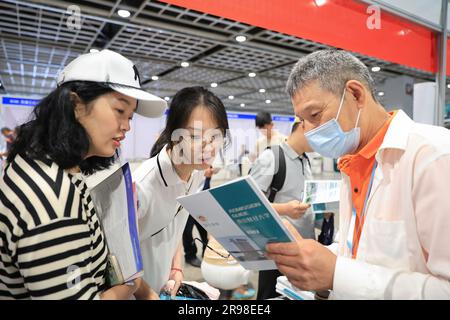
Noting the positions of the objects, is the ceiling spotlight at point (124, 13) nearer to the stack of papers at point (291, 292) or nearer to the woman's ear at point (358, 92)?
the woman's ear at point (358, 92)

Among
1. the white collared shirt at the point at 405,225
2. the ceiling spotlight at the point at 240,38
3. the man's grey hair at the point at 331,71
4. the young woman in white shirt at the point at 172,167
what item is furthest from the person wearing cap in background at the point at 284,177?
the ceiling spotlight at the point at 240,38

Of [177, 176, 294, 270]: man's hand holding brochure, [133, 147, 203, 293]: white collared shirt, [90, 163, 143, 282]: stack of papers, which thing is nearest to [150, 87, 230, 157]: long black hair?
[133, 147, 203, 293]: white collared shirt

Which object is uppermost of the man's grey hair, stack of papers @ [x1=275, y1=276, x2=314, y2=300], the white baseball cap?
the man's grey hair

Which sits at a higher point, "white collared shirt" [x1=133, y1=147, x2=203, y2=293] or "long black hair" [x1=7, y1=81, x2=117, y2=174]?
"long black hair" [x1=7, y1=81, x2=117, y2=174]

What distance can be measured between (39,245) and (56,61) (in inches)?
237

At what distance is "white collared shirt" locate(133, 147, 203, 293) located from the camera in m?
1.40

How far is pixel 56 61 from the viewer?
18.3 feet

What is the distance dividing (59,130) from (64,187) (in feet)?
0.71

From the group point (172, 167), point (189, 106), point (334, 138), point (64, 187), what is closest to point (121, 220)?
point (64, 187)

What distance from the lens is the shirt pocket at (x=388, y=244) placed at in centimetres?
90

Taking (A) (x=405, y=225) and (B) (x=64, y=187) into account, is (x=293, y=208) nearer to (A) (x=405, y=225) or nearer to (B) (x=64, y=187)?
(A) (x=405, y=225)

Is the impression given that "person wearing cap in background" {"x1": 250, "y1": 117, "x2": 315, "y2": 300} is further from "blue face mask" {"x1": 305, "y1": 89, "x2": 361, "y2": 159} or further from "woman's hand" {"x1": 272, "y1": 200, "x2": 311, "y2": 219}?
"blue face mask" {"x1": 305, "y1": 89, "x2": 361, "y2": 159}

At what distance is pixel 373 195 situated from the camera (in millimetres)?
991
